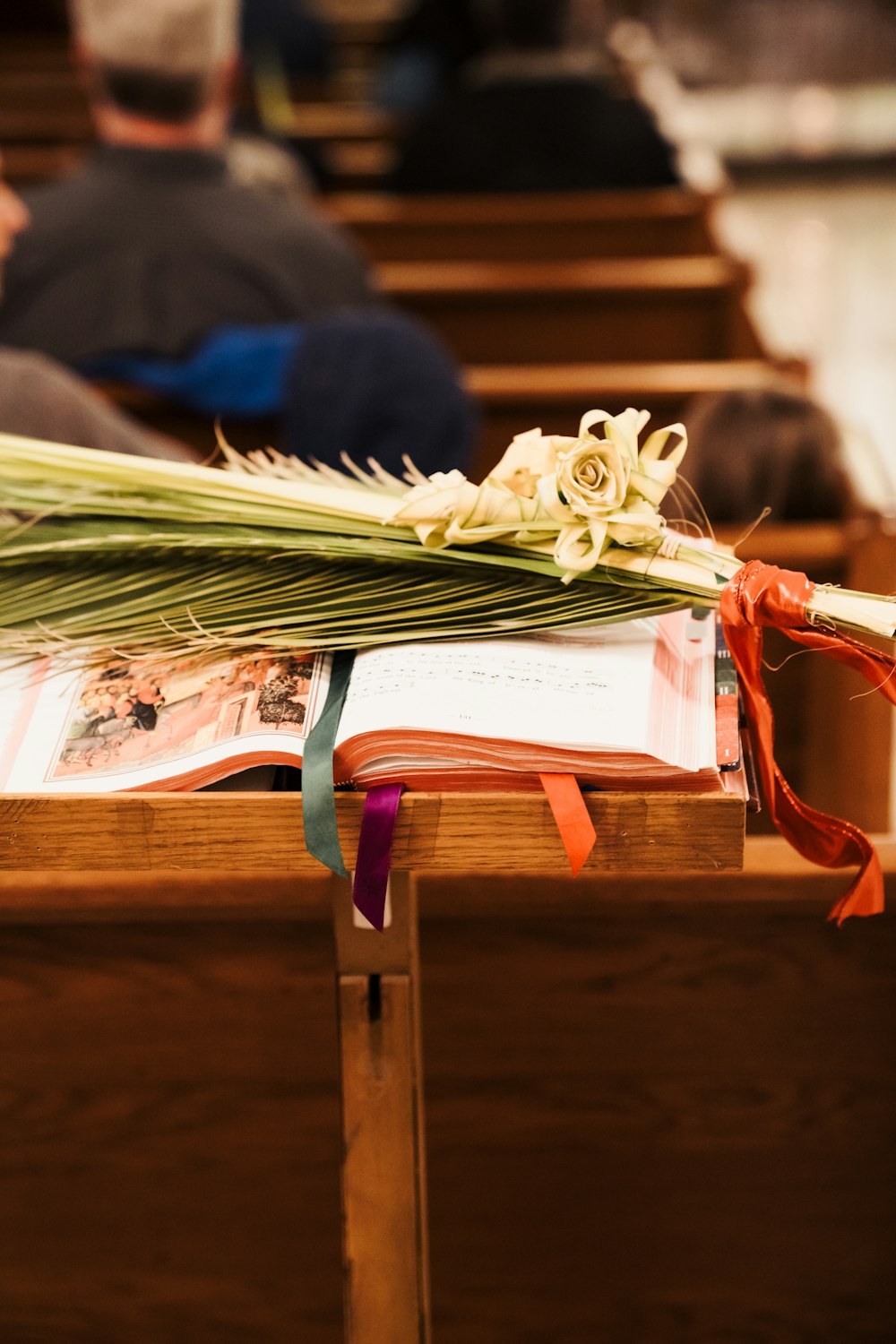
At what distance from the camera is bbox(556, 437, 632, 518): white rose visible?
810 millimetres

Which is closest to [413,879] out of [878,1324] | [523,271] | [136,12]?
[878,1324]

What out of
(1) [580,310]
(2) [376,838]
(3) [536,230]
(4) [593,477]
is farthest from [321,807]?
(3) [536,230]

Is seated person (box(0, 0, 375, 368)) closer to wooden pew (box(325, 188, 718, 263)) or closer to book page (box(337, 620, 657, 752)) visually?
wooden pew (box(325, 188, 718, 263))

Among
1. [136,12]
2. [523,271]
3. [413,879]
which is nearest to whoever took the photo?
[413,879]

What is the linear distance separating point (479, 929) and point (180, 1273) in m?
0.38

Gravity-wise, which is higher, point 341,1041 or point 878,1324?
point 341,1041

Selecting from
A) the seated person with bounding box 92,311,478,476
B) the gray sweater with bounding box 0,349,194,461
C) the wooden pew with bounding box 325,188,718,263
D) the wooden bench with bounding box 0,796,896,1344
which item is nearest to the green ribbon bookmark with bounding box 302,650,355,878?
the wooden bench with bounding box 0,796,896,1344

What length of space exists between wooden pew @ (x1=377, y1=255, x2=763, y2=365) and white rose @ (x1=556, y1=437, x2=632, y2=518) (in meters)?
2.00

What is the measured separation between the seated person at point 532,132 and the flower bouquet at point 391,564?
3161mm

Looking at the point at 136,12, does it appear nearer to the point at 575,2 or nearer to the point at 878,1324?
the point at 878,1324

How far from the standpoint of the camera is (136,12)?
2086mm


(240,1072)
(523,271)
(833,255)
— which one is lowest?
(240,1072)

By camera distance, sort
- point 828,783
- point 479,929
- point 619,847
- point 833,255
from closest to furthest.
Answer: point 619,847 < point 479,929 < point 828,783 < point 833,255

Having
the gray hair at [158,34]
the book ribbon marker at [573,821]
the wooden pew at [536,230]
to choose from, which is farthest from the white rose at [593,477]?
the wooden pew at [536,230]
